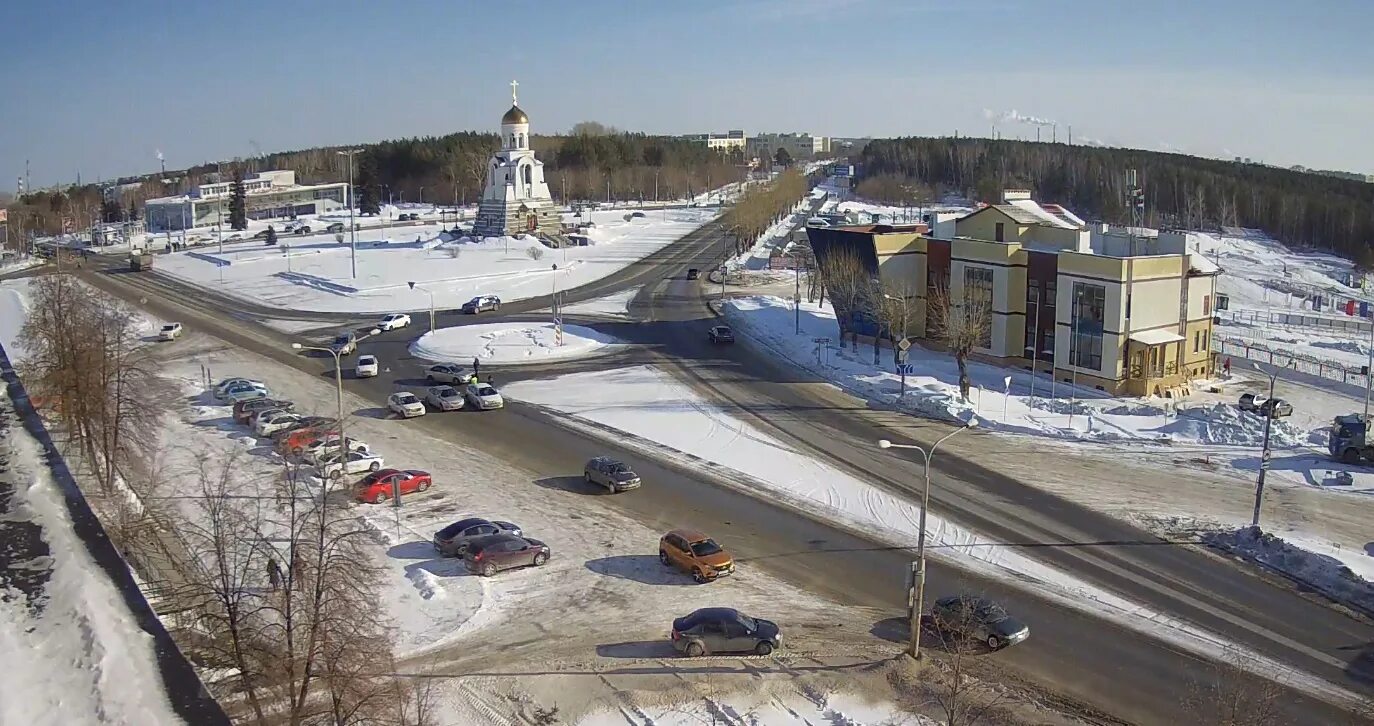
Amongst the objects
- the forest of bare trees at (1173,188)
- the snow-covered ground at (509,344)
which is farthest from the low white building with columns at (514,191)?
the forest of bare trees at (1173,188)

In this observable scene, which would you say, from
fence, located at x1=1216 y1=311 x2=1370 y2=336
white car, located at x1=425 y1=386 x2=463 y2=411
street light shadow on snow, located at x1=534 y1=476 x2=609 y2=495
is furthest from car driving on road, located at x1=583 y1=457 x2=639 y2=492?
fence, located at x1=1216 y1=311 x2=1370 y2=336

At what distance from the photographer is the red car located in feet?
102

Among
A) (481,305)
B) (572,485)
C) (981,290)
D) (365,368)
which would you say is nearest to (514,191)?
(481,305)

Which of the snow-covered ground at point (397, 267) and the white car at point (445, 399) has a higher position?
the snow-covered ground at point (397, 267)

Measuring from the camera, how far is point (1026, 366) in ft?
160

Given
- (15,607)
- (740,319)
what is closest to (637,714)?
(15,607)

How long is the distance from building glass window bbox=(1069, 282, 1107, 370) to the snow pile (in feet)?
56.4

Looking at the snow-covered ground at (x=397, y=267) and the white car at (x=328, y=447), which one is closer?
the white car at (x=328, y=447)

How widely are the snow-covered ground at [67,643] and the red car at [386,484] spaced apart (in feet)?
24.4

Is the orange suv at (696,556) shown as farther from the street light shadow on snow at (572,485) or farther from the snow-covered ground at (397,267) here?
the snow-covered ground at (397,267)

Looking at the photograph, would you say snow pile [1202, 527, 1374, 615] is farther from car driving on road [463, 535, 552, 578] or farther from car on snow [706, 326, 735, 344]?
car on snow [706, 326, 735, 344]

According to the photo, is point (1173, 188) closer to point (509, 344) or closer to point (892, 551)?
point (509, 344)

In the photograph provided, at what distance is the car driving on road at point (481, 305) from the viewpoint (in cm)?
6600

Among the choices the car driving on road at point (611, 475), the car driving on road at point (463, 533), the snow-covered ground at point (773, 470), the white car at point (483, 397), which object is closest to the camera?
the snow-covered ground at point (773, 470)
